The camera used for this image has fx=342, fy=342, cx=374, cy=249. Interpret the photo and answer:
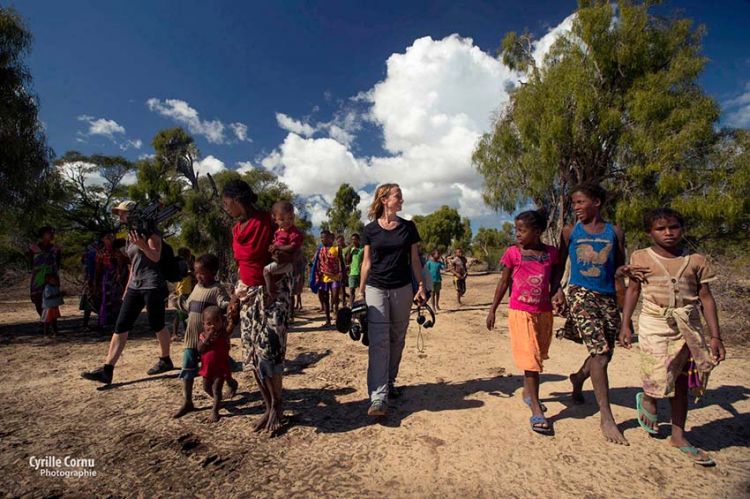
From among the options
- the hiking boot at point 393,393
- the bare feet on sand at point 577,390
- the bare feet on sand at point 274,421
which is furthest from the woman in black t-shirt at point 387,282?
the bare feet on sand at point 577,390

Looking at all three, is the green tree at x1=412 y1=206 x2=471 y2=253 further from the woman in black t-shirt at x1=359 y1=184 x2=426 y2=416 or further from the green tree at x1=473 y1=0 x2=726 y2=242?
the woman in black t-shirt at x1=359 y1=184 x2=426 y2=416

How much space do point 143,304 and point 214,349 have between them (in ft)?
5.19

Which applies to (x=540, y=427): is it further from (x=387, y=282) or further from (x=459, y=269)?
(x=459, y=269)

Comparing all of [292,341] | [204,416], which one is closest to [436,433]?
[204,416]

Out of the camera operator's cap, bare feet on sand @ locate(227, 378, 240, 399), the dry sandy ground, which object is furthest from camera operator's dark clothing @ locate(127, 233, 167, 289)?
bare feet on sand @ locate(227, 378, 240, 399)

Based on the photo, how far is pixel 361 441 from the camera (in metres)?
2.65

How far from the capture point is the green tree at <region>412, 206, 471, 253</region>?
4917cm

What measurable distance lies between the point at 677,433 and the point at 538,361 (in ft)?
3.30

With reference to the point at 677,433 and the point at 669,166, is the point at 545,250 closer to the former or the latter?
the point at 677,433

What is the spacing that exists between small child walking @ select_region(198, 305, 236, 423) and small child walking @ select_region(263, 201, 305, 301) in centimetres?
70

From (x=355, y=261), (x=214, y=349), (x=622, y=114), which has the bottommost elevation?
(x=214, y=349)

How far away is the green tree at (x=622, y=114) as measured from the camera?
32.6 feet

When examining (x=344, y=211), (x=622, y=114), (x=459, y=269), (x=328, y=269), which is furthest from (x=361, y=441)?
(x=344, y=211)

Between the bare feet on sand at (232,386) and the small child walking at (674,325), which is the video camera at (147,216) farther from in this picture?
the small child walking at (674,325)
